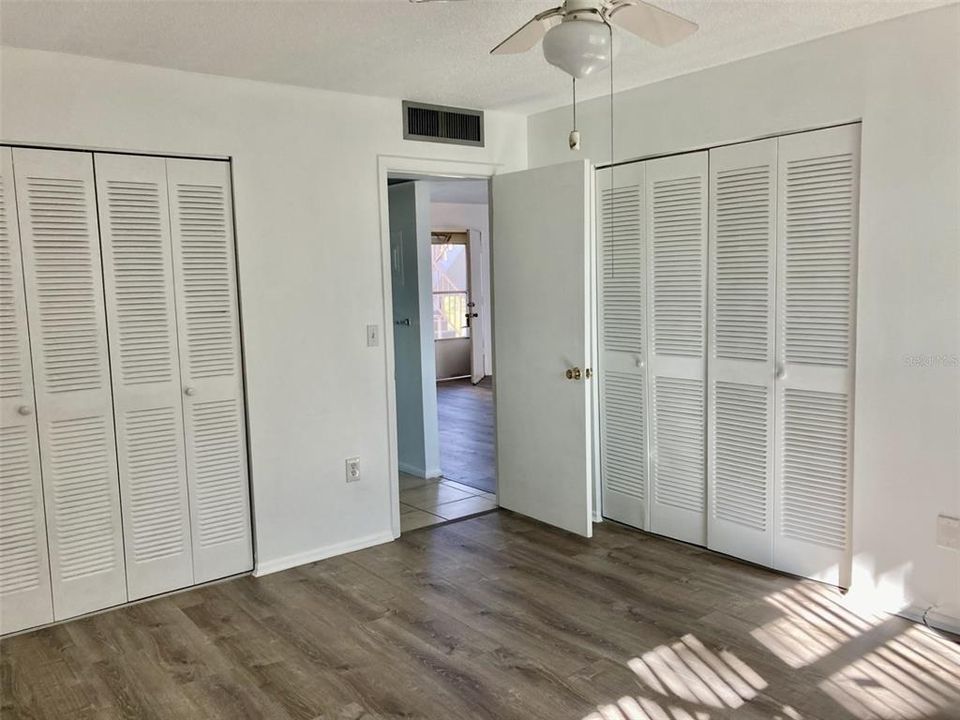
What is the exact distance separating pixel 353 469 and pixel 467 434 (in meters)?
2.76

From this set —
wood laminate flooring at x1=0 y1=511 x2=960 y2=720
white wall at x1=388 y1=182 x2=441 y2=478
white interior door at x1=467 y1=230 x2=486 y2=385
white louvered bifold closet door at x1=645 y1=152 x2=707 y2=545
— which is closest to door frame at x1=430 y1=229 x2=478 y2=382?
white interior door at x1=467 y1=230 x2=486 y2=385

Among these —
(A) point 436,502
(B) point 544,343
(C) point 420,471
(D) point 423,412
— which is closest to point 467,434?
(C) point 420,471

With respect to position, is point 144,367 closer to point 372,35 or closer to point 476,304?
point 372,35

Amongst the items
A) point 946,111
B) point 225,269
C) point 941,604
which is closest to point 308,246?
point 225,269

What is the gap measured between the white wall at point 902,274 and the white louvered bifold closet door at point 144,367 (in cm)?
275

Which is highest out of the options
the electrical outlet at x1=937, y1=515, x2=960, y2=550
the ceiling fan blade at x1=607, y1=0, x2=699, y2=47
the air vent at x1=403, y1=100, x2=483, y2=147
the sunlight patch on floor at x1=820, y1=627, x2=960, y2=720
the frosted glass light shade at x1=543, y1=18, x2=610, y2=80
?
the air vent at x1=403, y1=100, x2=483, y2=147

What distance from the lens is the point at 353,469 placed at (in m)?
3.88

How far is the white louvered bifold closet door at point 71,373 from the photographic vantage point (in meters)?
2.99

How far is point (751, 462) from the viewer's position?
3.46 meters

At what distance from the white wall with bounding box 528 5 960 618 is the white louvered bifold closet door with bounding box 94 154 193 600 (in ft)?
9.02

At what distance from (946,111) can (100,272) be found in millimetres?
3364

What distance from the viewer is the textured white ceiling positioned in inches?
99.3

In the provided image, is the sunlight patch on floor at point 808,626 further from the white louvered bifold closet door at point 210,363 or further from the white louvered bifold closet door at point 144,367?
the white louvered bifold closet door at point 144,367

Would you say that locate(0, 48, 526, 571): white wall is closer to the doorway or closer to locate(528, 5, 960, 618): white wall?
the doorway
